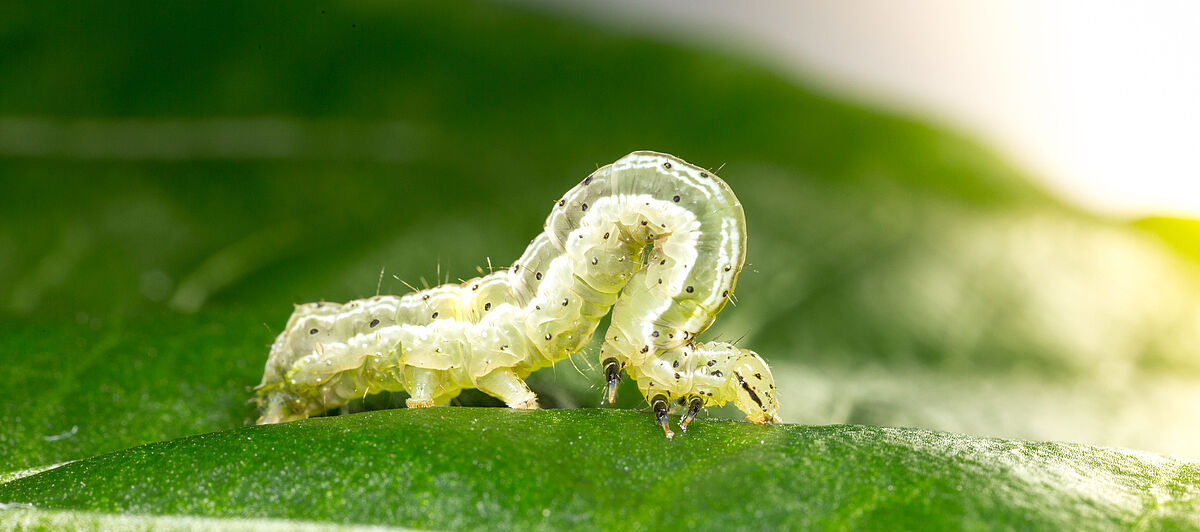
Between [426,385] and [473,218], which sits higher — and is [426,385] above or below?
below

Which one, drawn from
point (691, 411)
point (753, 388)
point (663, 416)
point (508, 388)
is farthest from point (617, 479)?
point (508, 388)

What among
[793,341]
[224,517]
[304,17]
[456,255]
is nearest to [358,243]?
[456,255]

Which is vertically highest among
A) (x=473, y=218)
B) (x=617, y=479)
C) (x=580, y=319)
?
(x=473, y=218)

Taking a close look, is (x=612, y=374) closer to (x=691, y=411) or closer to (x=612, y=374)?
(x=612, y=374)

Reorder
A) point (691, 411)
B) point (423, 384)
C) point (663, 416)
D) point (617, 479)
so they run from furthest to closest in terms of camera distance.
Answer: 1. point (423, 384)
2. point (691, 411)
3. point (663, 416)
4. point (617, 479)

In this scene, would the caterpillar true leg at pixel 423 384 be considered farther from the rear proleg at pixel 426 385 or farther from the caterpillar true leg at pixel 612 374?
the caterpillar true leg at pixel 612 374

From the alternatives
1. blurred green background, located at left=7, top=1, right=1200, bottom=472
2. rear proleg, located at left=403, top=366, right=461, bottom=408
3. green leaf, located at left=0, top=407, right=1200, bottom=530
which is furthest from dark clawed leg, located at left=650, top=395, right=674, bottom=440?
rear proleg, located at left=403, top=366, right=461, bottom=408

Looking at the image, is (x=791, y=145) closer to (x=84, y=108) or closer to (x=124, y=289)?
(x=124, y=289)
